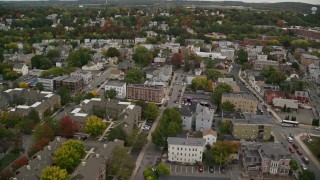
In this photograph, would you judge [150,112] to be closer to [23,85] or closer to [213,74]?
[213,74]

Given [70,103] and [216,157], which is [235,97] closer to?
[216,157]

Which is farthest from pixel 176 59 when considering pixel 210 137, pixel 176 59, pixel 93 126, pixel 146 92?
pixel 210 137

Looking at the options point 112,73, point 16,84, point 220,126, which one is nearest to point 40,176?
point 220,126

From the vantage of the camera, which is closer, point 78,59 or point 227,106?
point 227,106

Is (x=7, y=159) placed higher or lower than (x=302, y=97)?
lower

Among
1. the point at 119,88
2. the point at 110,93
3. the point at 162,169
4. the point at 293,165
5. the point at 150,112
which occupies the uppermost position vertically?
the point at 119,88

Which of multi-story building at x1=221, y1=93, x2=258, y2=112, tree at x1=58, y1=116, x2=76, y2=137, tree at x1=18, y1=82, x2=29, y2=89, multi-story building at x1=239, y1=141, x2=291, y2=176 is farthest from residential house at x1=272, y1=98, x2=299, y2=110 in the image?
tree at x1=18, y1=82, x2=29, y2=89

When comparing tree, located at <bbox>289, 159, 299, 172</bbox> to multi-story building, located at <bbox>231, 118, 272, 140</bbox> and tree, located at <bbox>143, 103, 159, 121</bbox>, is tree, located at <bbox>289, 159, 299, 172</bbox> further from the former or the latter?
tree, located at <bbox>143, 103, 159, 121</bbox>
